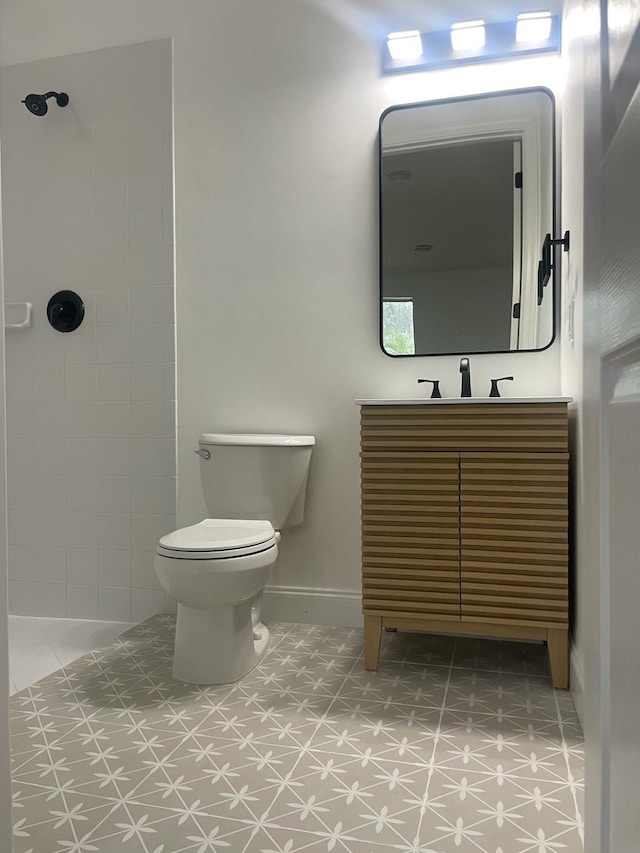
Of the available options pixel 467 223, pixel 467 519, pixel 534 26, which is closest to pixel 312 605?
pixel 467 519

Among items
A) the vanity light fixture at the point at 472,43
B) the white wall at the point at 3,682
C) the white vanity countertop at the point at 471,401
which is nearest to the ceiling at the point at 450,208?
the vanity light fixture at the point at 472,43

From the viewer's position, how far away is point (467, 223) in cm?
249

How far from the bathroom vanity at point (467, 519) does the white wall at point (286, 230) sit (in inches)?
18.6

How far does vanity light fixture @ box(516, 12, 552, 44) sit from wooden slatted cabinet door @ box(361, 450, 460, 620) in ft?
5.20

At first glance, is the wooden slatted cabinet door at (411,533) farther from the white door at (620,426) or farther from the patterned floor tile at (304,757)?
the white door at (620,426)

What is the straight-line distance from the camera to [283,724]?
6.03 ft

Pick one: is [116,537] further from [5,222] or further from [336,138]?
[336,138]

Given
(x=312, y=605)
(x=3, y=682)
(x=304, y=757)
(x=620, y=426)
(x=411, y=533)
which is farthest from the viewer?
(x=312, y=605)

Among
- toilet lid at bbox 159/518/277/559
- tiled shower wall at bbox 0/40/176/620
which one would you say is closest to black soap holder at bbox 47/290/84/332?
tiled shower wall at bbox 0/40/176/620

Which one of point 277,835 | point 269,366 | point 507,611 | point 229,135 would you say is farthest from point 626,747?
point 229,135

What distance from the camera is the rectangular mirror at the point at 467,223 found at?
2.45 metres

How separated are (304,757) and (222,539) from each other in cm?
69

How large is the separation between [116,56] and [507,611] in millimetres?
2736

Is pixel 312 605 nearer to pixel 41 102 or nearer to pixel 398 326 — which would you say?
pixel 398 326
